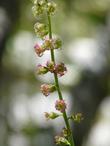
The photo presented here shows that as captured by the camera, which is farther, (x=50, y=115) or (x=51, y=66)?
(x=50, y=115)

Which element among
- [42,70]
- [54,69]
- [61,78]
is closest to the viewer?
[54,69]

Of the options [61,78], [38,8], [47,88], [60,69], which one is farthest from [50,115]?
[61,78]

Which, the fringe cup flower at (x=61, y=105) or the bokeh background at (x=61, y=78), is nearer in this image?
the fringe cup flower at (x=61, y=105)

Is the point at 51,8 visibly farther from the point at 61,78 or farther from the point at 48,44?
the point at 61,78

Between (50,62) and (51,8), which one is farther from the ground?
(51,8)

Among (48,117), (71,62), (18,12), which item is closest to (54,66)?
(48,117)

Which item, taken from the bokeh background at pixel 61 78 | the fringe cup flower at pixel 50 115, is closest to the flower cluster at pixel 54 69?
the fringe cup flower at pixel 50 115

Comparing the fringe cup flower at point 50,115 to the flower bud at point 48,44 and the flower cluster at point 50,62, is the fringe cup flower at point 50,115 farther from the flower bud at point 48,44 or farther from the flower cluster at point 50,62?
the flower bud at point 48,44
